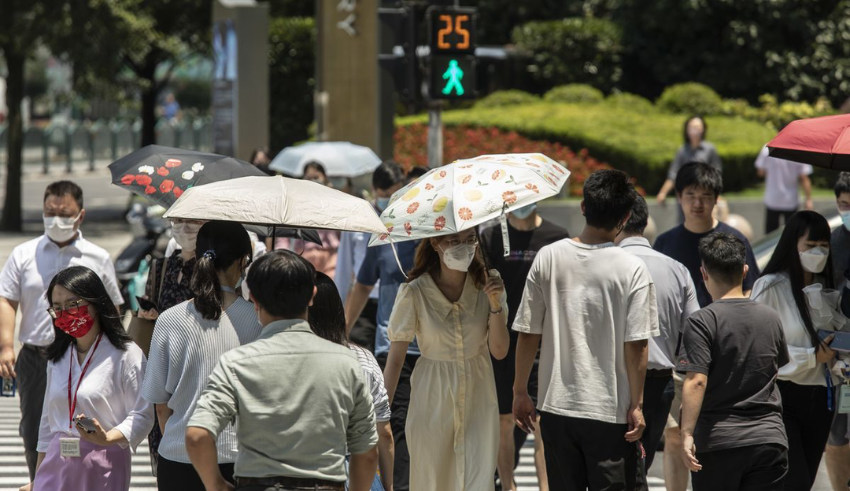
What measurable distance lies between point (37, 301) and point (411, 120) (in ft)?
50.0

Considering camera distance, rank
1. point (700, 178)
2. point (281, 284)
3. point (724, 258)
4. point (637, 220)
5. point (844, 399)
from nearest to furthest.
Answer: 1. point (281, 284)
2. point (724, 258)
3. point (844, 399)
4. point (637, 220)
5. point (700, 178)

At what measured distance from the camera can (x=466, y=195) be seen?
5605 mm

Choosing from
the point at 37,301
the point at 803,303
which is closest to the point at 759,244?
the point at 803,303

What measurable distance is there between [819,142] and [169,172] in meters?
3.31

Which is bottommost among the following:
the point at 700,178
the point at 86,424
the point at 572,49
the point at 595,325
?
the point at 86,424

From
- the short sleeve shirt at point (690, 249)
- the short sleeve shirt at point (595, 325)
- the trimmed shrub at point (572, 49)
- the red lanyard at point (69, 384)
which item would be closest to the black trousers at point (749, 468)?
the short sleeve shirt at point (595, 325)

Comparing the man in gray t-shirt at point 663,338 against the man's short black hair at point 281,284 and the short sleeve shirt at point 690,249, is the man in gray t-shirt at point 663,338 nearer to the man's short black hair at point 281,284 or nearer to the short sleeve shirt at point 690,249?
the short sleeve shirt at point 690,249

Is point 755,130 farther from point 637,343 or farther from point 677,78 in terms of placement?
point 637,343

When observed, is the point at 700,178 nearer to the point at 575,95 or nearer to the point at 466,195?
the point at 466,195

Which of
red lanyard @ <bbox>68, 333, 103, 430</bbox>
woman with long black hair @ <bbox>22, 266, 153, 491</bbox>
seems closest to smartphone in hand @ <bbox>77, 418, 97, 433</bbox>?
woman with long black hair @ <bbox>22, 266, 153, 491</bbox>

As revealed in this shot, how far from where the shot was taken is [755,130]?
69.2ft

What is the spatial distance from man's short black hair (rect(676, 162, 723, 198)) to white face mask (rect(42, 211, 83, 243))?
3.55 metres

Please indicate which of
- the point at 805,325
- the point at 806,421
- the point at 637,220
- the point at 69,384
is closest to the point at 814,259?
the point at 805,325

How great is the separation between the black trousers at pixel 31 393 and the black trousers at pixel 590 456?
298cm
